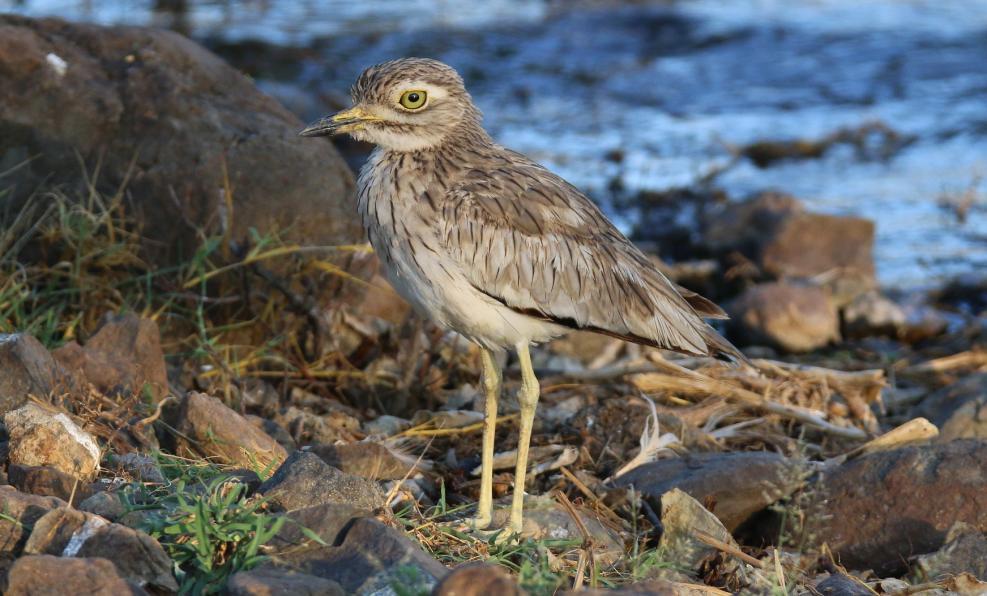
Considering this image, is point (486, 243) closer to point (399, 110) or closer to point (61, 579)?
point (399, 110)

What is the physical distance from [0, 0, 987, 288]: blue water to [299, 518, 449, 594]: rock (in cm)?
586

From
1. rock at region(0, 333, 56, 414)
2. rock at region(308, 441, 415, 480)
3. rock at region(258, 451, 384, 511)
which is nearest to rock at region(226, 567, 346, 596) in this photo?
rock at region(258, 451, 384, 511)

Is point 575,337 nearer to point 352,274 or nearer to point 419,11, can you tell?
point 352,274

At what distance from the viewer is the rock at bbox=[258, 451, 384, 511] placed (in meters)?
3.41

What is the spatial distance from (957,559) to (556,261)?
1.55 meters

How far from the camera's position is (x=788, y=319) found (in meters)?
7.20

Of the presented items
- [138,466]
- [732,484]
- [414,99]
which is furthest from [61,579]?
[732,484]

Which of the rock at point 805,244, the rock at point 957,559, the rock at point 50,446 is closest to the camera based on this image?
the rock at point 50,446

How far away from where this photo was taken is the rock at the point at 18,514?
10.4ft

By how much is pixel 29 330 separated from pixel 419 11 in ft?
32.9

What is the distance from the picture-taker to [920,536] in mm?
4266

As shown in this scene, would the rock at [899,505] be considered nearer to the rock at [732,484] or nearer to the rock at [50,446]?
the rock at [732,484]

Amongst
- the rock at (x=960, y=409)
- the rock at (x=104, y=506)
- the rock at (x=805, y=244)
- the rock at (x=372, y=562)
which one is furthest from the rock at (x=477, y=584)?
the rock at (x=805, y=244)

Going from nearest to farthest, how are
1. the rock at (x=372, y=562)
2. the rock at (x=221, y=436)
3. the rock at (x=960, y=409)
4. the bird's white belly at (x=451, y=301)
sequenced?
the rock at (x=372, y=562) → the bird's white belly at (x=451, y=301) → the rock at (x=221, y=436) → the rock at (x=960, y=409)
